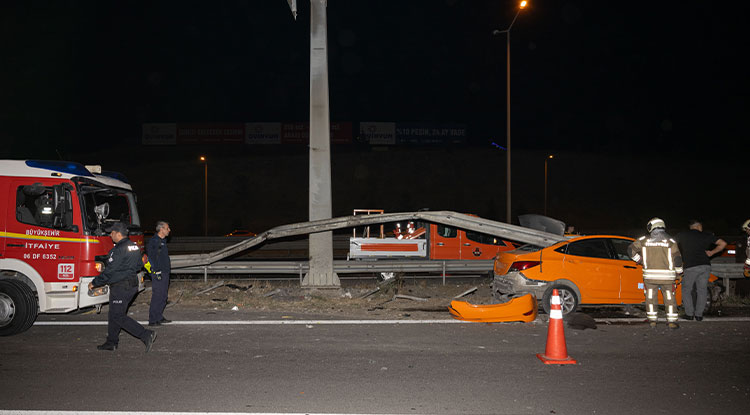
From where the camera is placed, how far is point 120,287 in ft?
22.9

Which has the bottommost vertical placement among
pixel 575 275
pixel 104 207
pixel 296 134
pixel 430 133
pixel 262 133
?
pixel 575 275

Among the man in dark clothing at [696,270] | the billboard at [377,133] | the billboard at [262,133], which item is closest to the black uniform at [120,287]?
the man in dark clothing at [696,270]

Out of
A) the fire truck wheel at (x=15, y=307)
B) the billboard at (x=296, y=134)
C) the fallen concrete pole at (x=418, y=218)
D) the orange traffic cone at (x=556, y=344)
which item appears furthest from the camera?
the billboard at (x=296, y=134)

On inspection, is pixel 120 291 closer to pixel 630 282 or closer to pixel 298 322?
pixel 298 322

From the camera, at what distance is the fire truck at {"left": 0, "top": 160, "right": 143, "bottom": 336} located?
308 inches

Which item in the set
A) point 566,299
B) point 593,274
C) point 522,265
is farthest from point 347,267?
point 593,274

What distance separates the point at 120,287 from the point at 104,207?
7.52 ft

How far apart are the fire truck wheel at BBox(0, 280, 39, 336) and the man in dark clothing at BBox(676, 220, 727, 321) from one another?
10.6 metres

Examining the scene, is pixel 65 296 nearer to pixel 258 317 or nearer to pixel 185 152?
pixel 258 317

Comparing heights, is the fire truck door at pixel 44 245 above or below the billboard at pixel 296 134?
below

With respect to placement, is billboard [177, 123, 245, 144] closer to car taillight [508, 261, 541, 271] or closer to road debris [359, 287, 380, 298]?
road debris [359, 287, 380, 298]

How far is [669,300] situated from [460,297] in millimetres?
3969

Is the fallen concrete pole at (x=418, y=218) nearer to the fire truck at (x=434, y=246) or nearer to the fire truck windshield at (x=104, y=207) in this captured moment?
the fire truck windshield at (x=104, y=207)

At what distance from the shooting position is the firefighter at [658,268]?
27.7 ft
